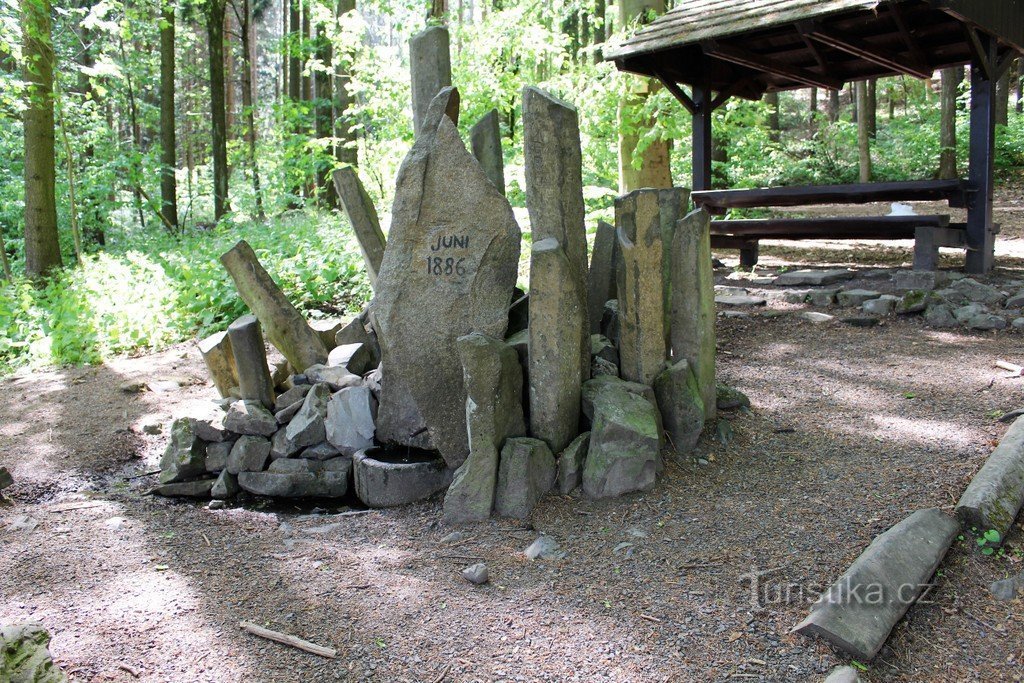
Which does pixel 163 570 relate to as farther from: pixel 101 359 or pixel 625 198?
pixel 101 359

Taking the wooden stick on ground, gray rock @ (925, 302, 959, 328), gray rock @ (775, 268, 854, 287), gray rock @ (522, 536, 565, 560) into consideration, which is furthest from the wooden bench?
the wooden stick on ground

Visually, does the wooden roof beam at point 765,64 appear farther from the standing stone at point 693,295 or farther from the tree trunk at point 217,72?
the tree trunk at point 217,72

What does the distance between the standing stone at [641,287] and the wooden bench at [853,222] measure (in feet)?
15.1

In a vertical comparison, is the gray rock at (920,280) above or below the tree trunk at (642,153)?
below

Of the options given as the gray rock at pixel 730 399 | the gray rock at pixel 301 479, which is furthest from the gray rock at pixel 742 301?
the gray rock at pixel 301 479

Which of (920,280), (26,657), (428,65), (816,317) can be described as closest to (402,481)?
(26,657)

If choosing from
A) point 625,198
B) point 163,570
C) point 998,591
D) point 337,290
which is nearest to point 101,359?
point 337,290

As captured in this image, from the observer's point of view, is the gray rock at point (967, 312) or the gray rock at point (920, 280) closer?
the gray rock at point (967, 312)

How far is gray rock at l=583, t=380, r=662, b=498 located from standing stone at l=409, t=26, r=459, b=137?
2.42m

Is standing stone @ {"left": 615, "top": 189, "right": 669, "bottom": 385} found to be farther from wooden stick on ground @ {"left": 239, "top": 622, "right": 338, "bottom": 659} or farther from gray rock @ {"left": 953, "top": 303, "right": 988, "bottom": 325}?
gray rock @ {"left": 953, "top": 303, "right": 988, "bottom": 325}

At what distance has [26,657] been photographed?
222 cm

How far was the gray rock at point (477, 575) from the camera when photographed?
3.18 metres

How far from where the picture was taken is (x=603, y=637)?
2.77m

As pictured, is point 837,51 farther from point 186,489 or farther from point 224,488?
point 186,489
